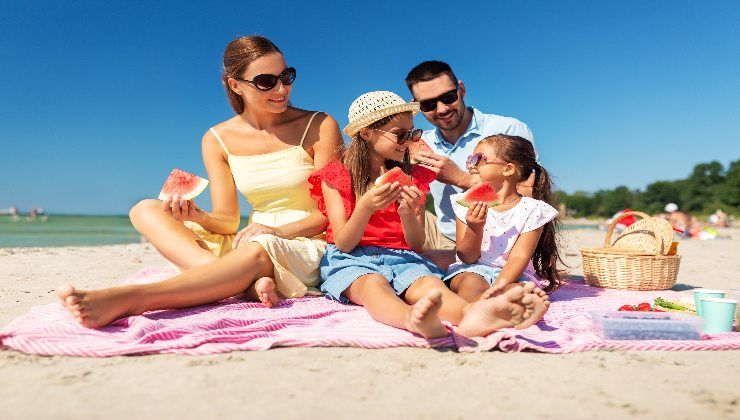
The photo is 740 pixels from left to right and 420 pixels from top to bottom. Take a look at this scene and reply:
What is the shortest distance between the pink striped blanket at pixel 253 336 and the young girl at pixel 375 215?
0.27 metres

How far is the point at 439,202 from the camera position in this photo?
5.68m

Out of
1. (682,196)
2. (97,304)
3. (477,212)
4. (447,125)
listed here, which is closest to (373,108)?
(477,212)

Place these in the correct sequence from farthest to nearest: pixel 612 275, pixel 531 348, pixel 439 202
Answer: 1. pixel 439 202
2. pixel 612 275
3. pixel 531 348

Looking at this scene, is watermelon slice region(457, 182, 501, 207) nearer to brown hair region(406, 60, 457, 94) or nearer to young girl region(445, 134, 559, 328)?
young girl region(445, 134, 559, 328)

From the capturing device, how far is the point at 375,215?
401 centimetres

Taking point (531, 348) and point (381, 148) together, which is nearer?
point (531, 348)

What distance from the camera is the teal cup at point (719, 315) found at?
3174mm

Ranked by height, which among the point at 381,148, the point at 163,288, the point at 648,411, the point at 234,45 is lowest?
the point at 648,411

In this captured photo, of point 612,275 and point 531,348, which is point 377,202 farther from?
point 612,275

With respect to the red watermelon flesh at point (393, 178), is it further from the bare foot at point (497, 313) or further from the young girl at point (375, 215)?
the bare foot at point (497, 313)

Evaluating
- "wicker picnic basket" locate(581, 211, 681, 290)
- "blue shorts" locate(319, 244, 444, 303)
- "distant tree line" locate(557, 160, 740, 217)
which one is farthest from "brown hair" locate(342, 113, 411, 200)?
"distant tree line" locate(557, 160, 740, 217)

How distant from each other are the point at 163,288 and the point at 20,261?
5.47 m

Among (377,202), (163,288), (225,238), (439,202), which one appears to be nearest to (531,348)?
(377,202)

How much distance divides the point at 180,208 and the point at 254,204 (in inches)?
30.3
